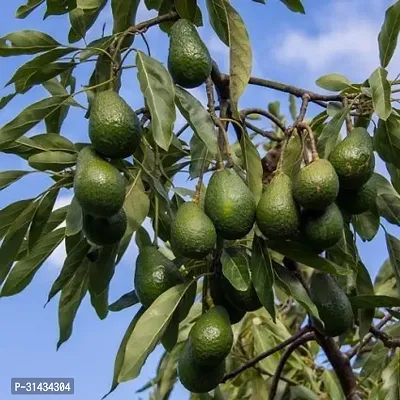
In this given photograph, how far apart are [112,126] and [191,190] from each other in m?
0.55

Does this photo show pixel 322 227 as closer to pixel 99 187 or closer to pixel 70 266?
pixel 99 187

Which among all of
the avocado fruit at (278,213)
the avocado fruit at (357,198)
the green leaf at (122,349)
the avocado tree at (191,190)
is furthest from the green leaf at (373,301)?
the green leaf at (122,349)

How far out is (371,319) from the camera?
5.62 ft

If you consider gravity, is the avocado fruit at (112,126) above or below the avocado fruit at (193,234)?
above

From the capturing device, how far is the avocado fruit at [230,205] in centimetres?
128

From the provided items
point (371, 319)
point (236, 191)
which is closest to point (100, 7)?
point (236, 191)

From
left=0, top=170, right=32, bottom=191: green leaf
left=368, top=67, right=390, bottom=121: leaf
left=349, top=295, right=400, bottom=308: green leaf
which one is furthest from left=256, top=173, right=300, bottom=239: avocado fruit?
left=0, top=170, right=32, bottom=191: green leaf

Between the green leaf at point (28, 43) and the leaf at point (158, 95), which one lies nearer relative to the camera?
the leaf at point (158, 95)

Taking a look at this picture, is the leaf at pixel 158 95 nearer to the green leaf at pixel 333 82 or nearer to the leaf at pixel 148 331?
the leaf at pixel 148 331

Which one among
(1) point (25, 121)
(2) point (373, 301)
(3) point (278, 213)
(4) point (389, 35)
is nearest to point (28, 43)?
(1) point (25, 121)

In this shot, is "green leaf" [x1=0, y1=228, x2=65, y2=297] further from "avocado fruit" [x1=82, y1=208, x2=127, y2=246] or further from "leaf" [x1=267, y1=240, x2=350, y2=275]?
"leaf" [x1=267, y1=240, x2=350, y2=275]

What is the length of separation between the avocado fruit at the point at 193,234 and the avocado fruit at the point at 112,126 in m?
0.14

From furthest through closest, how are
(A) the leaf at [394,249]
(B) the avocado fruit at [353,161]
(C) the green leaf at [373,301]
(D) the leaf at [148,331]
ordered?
(A) the leaf at [394,249]
(C) the green leaf at [373,301]
(B) the avocado fruit at [353,161]
(D) the leaf at [148,331]

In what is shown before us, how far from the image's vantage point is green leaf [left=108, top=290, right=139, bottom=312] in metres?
1.47
